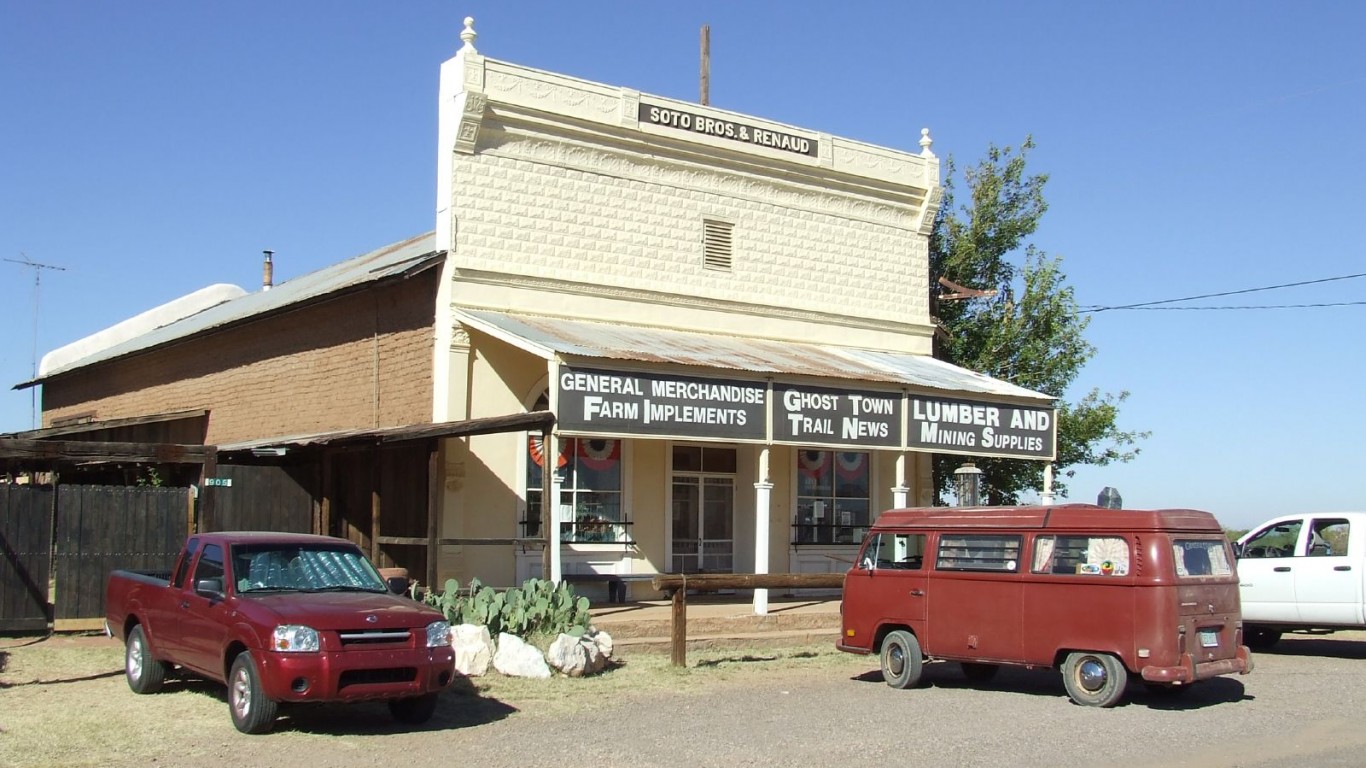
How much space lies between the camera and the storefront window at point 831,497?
70.7 feet

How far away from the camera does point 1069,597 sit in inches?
464

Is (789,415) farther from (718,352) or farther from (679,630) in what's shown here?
(679,630)

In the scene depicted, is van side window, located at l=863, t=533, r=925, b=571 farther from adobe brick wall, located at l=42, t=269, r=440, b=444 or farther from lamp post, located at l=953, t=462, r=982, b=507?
adobe brick wall, located at l=42, t=269, r=440, b=444

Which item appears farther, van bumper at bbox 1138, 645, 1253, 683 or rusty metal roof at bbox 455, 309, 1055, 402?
rusty metal roof at bbox 455, 309, 1055, 402

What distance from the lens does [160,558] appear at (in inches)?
615

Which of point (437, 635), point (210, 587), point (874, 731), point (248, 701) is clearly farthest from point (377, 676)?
point (874, 731)

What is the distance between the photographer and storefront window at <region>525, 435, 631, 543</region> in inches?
733

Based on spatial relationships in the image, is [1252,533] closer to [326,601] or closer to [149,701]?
[326,601]

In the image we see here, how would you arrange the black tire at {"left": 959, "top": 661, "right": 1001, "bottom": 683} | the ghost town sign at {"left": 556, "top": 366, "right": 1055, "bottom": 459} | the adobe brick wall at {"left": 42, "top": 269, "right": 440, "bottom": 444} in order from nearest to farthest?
the black tire at {"left": 959, "top": 661, "right": 1001, "bottom": 683} → the ghost town sign at {"left": 556, "top": 366, "right": 1055, "bottom": 459} → the adobe brick wall at {"left": 42, "top": 269, "right": 440, "bottom": 444}

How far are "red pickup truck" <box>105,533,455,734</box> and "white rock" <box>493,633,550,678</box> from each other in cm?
199

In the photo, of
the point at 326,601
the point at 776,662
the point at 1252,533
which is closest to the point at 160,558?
the point at 326,601

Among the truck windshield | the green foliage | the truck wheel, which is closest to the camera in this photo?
the truck wheel

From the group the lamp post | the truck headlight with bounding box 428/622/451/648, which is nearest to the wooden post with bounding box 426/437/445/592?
the truck headlight with bounding box 428/622/451/648

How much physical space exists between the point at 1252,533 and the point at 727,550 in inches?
309
